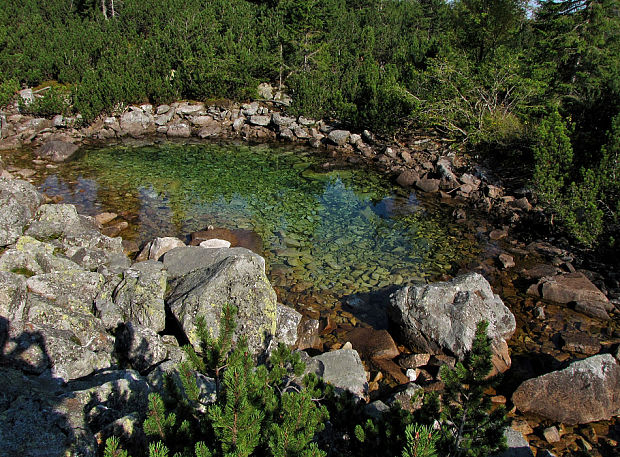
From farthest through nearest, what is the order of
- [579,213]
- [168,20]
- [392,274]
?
[168,20] → [579,213] → [392,274]

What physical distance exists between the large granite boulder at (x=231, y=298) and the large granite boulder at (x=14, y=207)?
307cm

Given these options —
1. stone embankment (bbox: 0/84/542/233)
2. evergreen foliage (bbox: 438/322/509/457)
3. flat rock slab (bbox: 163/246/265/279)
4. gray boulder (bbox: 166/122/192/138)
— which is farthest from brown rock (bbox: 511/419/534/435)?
gray boulder (bbox: 166/122/192/138)

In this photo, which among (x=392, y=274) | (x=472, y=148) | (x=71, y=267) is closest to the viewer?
(x=71, y=267)

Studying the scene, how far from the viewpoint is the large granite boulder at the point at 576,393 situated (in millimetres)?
5355

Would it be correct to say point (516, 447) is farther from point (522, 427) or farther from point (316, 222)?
point (316, 222)

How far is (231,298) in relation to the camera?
6.19 meters

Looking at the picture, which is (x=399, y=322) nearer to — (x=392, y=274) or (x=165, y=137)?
(x=392, y=274)

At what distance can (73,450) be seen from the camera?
2861 millimetres

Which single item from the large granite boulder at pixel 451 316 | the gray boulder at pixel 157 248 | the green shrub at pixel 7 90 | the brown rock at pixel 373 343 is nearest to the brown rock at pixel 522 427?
the large granite boulder at pixel 451 316

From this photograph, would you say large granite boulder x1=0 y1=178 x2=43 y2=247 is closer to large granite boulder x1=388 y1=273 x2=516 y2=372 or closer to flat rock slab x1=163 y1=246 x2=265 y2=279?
flat rock slab x1=163 y1=246 x2=265 y2=279

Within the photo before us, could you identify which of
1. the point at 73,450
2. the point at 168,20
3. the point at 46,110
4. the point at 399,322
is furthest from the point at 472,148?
the point at 168,20

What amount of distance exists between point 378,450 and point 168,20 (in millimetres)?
30777

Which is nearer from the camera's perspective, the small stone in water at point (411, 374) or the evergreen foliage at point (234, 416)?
the evergreen foliage at point (234, 416)

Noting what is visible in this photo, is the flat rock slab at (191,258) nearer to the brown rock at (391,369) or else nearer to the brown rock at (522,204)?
the brown rock at (391,369)
